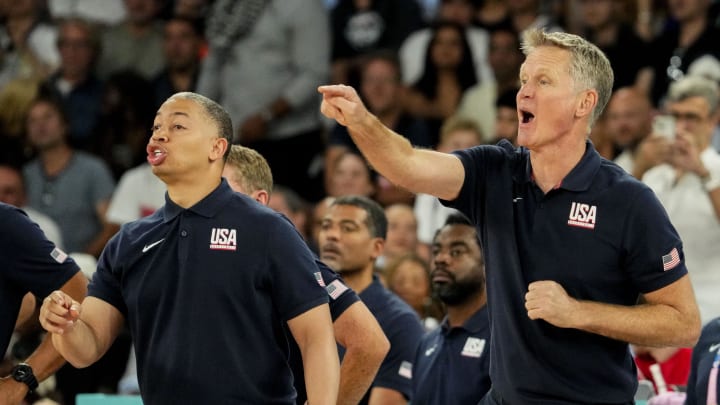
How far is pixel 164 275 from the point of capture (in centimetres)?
478

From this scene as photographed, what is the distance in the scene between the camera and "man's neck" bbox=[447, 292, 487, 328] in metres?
6.66

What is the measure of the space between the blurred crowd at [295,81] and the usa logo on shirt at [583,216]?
4.80 metres

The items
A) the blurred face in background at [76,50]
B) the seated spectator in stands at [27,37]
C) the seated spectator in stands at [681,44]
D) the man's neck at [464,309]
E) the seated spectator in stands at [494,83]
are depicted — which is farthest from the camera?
the seated spectator in stands at [27,37]

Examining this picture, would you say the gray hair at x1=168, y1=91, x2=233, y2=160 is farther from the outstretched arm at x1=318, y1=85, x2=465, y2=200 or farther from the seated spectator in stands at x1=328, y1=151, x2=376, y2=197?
the seated spectator in stands at x1=328, y1=151, x2=376, y2=197

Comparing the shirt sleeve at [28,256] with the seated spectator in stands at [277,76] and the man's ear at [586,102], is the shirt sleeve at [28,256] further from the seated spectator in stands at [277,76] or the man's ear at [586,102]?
the seated spectator in stands at [277,76]

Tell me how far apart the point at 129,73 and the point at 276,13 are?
1.39 metres

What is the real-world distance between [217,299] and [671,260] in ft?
5.04

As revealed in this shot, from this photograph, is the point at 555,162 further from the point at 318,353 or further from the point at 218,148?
the point at 218,148

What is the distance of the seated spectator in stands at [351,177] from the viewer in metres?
10.3

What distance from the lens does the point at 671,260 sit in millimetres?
4605

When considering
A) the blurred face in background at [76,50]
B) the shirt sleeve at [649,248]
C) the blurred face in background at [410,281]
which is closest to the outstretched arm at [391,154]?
the shirt sleeve at [649,248]

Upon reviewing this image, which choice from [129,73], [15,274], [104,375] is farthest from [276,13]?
[15,274]

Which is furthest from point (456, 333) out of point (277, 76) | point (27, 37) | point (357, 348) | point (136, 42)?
point (27, 37)

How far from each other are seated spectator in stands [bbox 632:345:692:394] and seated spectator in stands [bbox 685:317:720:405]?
1035 millimetres
